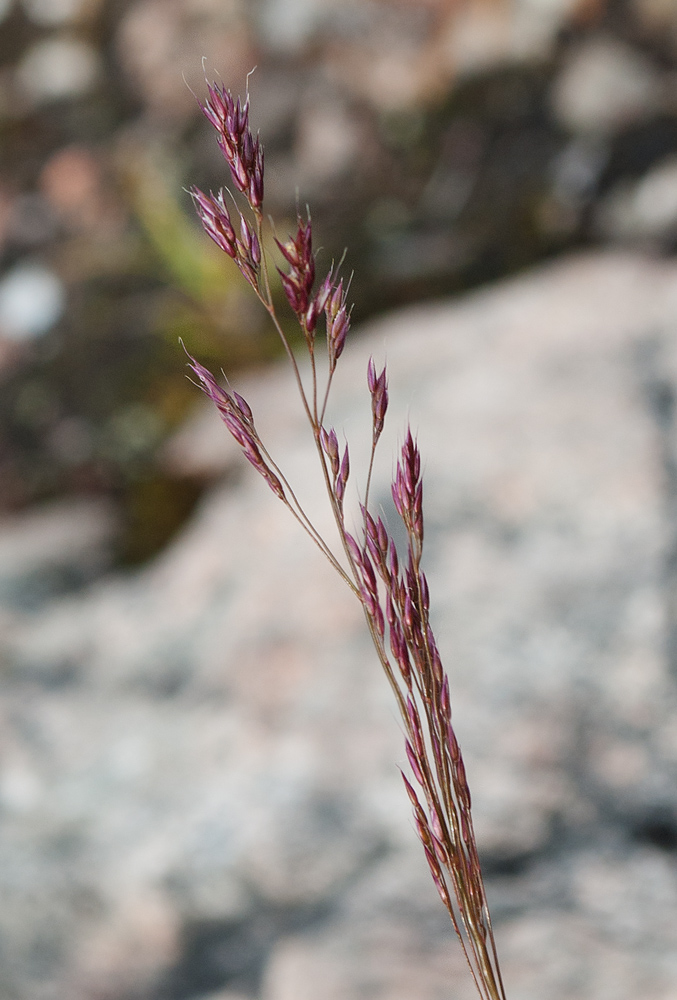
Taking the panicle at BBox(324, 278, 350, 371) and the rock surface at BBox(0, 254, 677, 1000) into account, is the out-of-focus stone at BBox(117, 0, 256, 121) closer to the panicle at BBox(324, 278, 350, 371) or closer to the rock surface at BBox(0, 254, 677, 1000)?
the rock surface at BBox(0, 254, 677, 1000)

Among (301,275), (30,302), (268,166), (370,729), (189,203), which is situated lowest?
(301,275)

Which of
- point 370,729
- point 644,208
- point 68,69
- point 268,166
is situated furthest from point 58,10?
point 370,729

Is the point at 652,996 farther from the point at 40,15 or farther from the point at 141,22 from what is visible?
the point at 40,15

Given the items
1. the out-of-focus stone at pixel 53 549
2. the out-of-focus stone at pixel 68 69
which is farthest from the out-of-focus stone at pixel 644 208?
the out-of-focus stone at pixel 68 69

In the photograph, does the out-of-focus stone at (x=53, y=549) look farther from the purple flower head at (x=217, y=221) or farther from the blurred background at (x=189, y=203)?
the purple flower head at (x=217, y=221)

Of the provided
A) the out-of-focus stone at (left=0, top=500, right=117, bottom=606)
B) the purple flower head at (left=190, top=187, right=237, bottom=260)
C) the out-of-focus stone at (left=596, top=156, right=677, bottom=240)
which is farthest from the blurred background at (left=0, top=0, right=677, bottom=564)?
the purple flower head at (left=190, top=187, right=237, bottom=260)

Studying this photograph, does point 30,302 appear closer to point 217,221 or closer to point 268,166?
point 268,166
